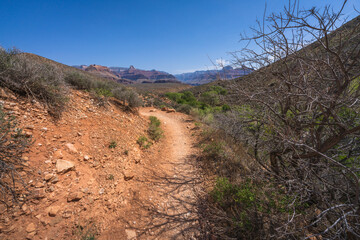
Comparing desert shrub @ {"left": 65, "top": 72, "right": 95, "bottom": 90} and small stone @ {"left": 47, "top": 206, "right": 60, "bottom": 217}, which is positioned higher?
desert shrub @ {"left": 65, "top": 72, "right": 95, "bottom": 90}

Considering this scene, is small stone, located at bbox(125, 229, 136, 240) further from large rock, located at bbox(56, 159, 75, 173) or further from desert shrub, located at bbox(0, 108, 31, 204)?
desert shrub, located at bbox(0, 108, 31, 204)

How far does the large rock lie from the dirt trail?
1387mm

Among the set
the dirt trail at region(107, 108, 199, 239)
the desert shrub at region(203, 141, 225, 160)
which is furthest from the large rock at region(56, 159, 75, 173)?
the desert shrub at region(203, 141, 225, 160)

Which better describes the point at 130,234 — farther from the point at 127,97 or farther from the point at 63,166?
the point at 127,97

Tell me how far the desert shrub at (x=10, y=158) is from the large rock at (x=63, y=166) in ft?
1.54

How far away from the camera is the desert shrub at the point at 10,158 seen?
1.99m

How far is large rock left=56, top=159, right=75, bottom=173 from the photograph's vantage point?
101 inches

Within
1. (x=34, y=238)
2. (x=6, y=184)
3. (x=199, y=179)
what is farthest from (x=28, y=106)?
(x=199, y=179)

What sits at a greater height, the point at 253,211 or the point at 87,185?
the point at 87,185

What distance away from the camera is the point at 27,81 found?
3303 millimetres

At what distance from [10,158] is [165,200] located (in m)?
2.92

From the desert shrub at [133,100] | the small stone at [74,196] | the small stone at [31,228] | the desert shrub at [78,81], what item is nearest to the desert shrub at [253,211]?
the small stone at [74,196]

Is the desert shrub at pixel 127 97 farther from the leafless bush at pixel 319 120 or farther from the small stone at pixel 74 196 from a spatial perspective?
the leafless bush at pixel 319 120

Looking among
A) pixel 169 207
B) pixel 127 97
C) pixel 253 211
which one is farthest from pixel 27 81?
pixel 253 211
